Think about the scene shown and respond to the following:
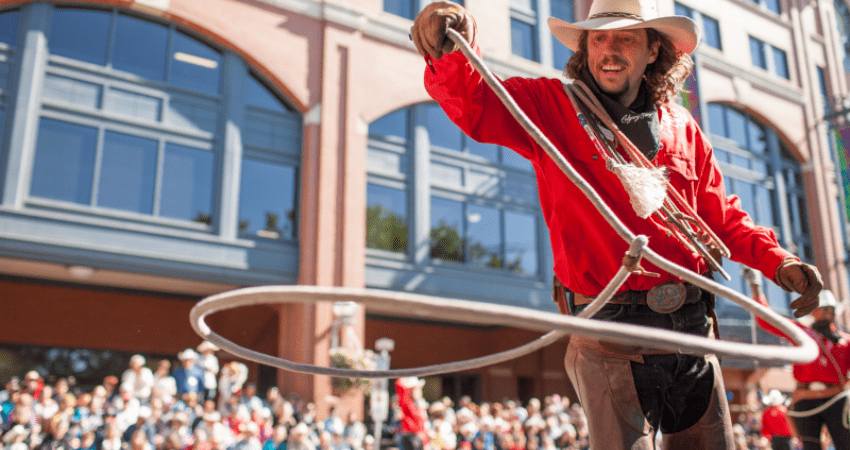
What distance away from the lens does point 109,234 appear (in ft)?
49.8

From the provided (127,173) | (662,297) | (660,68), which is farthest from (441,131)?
(662,297)

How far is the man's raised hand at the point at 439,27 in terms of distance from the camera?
6.83ft

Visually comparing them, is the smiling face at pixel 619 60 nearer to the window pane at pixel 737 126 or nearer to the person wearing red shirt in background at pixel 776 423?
the person wearing red shirt in background at pixel 776 423

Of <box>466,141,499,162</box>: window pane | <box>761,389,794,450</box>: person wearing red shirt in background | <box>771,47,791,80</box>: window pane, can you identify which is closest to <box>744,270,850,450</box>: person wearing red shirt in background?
<box>761,389,794,450</box>: person wearing red shirt in background

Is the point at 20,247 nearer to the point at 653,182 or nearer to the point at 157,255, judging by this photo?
the point at 157,255

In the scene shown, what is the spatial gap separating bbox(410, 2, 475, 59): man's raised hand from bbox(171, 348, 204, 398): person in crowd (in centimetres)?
1151

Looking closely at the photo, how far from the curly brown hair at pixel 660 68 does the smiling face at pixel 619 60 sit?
0.25ft

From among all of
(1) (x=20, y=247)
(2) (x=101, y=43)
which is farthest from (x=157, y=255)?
(2) (x=101, y=43)

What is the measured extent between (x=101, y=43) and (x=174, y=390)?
8.61 meters

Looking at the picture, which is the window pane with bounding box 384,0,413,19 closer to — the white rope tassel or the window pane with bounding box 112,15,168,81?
the window pane with bounding box 112,15,168,81

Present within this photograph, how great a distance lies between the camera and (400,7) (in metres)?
20.3

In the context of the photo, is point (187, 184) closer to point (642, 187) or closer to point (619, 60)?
point (619, 60)

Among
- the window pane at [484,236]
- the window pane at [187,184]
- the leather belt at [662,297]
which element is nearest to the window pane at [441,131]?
the window pane at [484,236]

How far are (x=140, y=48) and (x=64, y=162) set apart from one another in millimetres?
3303
